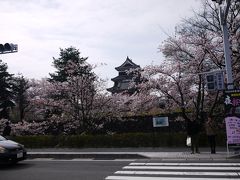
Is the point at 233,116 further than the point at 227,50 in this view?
No

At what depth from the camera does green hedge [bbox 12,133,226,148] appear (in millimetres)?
18156

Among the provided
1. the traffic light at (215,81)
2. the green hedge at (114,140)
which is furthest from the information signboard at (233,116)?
the green hedge at (114,140)

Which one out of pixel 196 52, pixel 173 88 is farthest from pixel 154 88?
pixel 196 52

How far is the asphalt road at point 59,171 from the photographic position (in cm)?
1097

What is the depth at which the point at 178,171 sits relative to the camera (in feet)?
37.3

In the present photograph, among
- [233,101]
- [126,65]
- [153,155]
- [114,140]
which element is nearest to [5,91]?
[126,65]

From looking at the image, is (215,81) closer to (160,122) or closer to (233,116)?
(233,116)

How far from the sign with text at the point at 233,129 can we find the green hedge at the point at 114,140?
2.90 metres

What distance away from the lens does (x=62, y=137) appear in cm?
2062

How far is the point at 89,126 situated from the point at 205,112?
7581 mm

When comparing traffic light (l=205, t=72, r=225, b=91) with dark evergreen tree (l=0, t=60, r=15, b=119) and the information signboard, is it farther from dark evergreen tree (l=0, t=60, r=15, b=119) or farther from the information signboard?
dark evergreen tree (l=0, t=60, r=15, b=119)

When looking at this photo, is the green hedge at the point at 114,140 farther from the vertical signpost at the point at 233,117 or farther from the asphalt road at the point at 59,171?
the asphalt road at the point at 59,171

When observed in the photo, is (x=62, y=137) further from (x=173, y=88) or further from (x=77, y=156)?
(x=173, y=88)

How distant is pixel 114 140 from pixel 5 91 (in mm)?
26922
